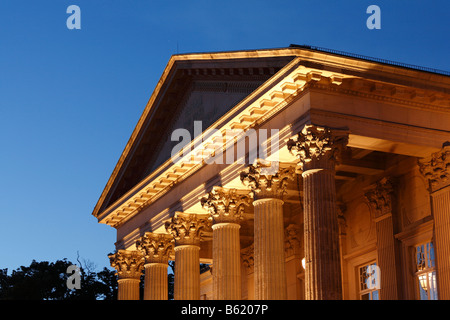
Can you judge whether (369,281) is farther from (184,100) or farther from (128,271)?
(128,271)

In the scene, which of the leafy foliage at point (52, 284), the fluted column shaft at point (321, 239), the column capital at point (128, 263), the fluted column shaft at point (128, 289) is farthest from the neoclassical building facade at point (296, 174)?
the leafy foliage at point (52, 284)

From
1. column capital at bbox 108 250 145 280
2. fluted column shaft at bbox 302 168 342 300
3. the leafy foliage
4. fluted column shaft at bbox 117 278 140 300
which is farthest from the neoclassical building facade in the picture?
the leafy foliage

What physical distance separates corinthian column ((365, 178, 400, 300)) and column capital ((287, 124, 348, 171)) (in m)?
7.51

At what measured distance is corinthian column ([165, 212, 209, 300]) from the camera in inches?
1683

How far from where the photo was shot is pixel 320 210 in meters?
30.8

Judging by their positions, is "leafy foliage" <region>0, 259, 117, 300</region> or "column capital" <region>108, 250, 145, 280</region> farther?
"leafy foliage" <region>0, 259, 117, 300</region>

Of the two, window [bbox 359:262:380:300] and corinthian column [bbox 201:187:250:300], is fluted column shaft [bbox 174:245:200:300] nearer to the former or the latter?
corinthian column [bbox 201:187:250:300]

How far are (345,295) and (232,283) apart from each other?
7.01m

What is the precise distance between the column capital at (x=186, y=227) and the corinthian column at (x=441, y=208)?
13797 mm

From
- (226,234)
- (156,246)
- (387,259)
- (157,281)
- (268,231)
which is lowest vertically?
(387,259)

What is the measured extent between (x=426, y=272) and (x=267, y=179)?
8535 millimetres

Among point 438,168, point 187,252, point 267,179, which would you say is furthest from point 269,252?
point 187,252

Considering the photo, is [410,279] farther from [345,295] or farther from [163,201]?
[163,201]
